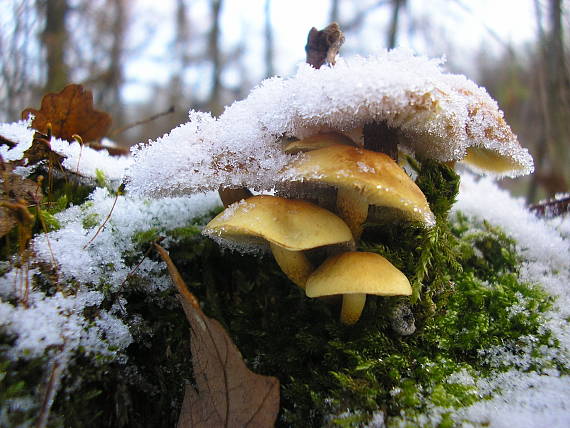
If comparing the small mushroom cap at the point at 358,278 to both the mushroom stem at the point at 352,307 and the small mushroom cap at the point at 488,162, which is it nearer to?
the mushroom stem at the point at 352,307

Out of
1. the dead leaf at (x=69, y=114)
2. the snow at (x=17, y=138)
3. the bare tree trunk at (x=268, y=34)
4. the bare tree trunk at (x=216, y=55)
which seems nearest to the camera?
the snow at (x=17, y=138)

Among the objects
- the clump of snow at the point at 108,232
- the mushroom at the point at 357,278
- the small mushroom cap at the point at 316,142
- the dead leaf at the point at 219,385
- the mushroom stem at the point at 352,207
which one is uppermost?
the small mushroom cap at the point at 316,142

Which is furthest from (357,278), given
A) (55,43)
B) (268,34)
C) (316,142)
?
(268,34)

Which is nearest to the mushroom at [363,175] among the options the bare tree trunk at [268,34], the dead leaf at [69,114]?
the dead leaf at [69,114]

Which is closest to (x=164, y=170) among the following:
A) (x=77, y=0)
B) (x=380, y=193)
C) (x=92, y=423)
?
(x=380, y=193)

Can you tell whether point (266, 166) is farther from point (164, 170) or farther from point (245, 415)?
point (245, 415)

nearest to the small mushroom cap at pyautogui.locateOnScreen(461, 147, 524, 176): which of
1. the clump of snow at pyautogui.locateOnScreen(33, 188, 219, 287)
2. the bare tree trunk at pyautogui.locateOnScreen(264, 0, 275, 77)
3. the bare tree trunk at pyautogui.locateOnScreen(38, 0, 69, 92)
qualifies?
the clump of snow at pyautogui.locateOnScreen(33, 188, 219, 287)

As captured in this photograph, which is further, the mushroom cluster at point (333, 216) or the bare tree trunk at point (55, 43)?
the bare tree trunk at point (55, 43)
